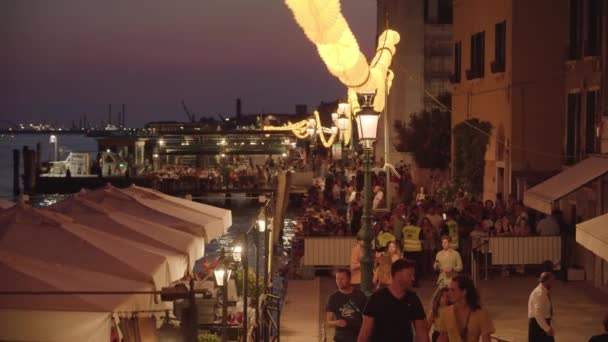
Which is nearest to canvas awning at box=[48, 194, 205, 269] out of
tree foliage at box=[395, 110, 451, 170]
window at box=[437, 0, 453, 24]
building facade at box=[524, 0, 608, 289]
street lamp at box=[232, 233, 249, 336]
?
street lamp at box=[232, 233, 249, 336]

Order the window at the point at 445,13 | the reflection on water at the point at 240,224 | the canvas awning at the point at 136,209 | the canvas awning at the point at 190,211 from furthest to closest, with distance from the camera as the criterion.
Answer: the window at the point at 445,13
the reflection on water at the point at 240,224
the canvas awning at the point at 190,211
the canvas awning at the point at 136,209

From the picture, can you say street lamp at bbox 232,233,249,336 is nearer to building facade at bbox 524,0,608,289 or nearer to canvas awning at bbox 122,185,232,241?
canvas awning at bbox 122,185,232,241

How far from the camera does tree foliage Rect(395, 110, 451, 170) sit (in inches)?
1752

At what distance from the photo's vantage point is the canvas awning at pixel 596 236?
38.4 feet

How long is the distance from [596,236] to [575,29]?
11.6m


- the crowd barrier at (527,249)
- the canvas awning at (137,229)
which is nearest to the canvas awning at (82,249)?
the canvas awning at (137,229)

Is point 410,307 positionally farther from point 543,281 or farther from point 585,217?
point 585,217

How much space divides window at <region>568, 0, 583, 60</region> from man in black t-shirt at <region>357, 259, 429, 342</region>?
1565 cm

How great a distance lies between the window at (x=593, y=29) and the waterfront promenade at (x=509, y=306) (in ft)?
15.7

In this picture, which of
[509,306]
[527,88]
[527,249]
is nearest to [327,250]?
[527,249]

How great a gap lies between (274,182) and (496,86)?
1334 inches

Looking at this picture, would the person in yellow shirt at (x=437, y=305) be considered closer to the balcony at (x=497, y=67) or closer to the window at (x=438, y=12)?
the balcony at (x=497, y=67)

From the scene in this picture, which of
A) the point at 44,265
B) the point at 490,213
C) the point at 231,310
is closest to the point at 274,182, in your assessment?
the point at 490,213

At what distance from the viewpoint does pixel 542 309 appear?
474 inches
